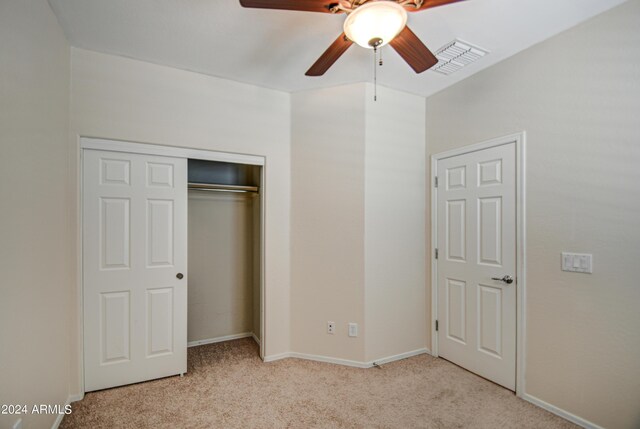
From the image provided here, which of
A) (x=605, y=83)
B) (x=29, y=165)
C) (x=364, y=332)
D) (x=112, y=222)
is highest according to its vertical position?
(x=605, y=83)

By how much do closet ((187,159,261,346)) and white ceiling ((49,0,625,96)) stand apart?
1179mm

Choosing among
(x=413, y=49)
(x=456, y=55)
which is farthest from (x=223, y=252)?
(x=456, y=55)

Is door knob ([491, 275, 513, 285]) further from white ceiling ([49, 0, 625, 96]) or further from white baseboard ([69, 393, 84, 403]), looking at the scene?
white baseboard ([69, 393, 84, 403])

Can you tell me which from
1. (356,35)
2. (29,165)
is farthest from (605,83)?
(29,165)

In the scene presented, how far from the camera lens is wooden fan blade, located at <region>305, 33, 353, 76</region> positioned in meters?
1.68

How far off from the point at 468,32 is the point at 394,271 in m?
2.10

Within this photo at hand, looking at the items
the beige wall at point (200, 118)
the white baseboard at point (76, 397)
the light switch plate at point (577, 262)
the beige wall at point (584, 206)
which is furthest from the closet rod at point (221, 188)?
the light switch plate at point (577, 262)

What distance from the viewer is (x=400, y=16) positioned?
1.43 metres

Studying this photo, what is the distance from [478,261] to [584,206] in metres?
0.91

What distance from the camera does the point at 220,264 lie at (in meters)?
3.51

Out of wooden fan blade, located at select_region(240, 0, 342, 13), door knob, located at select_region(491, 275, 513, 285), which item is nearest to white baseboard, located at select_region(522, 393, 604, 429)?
door knob, located at select_region(491, 275, 513, 285)

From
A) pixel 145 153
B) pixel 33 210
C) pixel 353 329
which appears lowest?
pixel 353 329

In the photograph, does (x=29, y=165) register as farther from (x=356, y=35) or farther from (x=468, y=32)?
(x=468, y=32)

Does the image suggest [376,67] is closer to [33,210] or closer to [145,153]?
[145,153]
